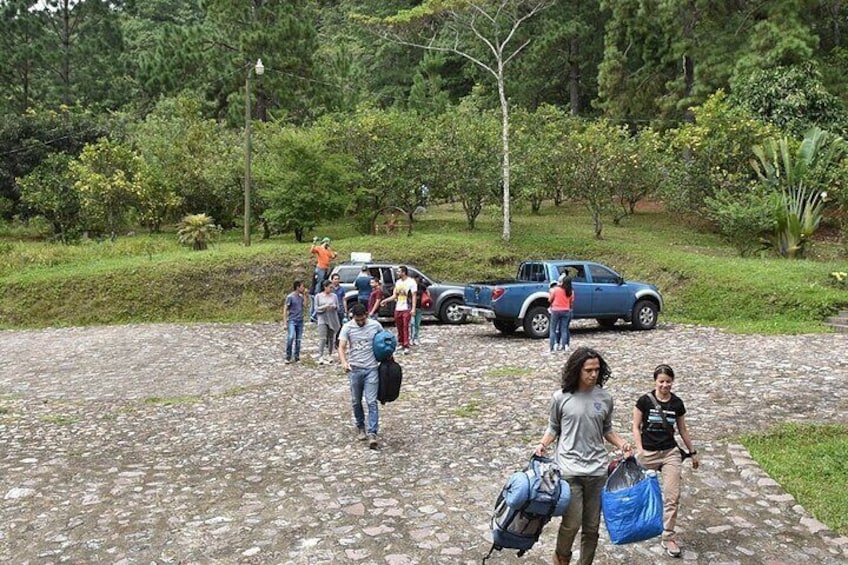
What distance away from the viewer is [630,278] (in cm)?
2206

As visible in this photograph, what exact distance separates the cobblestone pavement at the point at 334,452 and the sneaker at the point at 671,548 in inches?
3.0

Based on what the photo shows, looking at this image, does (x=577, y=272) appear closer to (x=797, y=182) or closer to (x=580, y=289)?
(x=580, y=289)

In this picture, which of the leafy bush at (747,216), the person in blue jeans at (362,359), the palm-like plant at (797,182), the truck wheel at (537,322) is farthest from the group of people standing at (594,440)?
the palm-like plant at (797,182)

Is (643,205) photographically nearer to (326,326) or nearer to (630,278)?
(630,278)

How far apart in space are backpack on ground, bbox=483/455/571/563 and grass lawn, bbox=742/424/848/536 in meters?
3.17

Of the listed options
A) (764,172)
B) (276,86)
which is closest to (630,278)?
(764,172)

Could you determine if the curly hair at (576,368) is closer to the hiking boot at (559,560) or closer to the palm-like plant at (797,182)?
the hiking boot at (559,560)

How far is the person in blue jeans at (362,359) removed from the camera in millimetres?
8422

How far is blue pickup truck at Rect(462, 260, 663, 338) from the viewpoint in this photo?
1599 cm

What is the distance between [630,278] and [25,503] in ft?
60.8

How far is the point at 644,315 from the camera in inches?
680

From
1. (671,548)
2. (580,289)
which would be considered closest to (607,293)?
(580,289)

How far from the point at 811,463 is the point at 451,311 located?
12035 mm

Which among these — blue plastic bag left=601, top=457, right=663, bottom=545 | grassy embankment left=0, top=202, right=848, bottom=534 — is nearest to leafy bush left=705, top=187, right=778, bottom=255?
grassy embankment left=0, top=202, right=848, bottom=534
